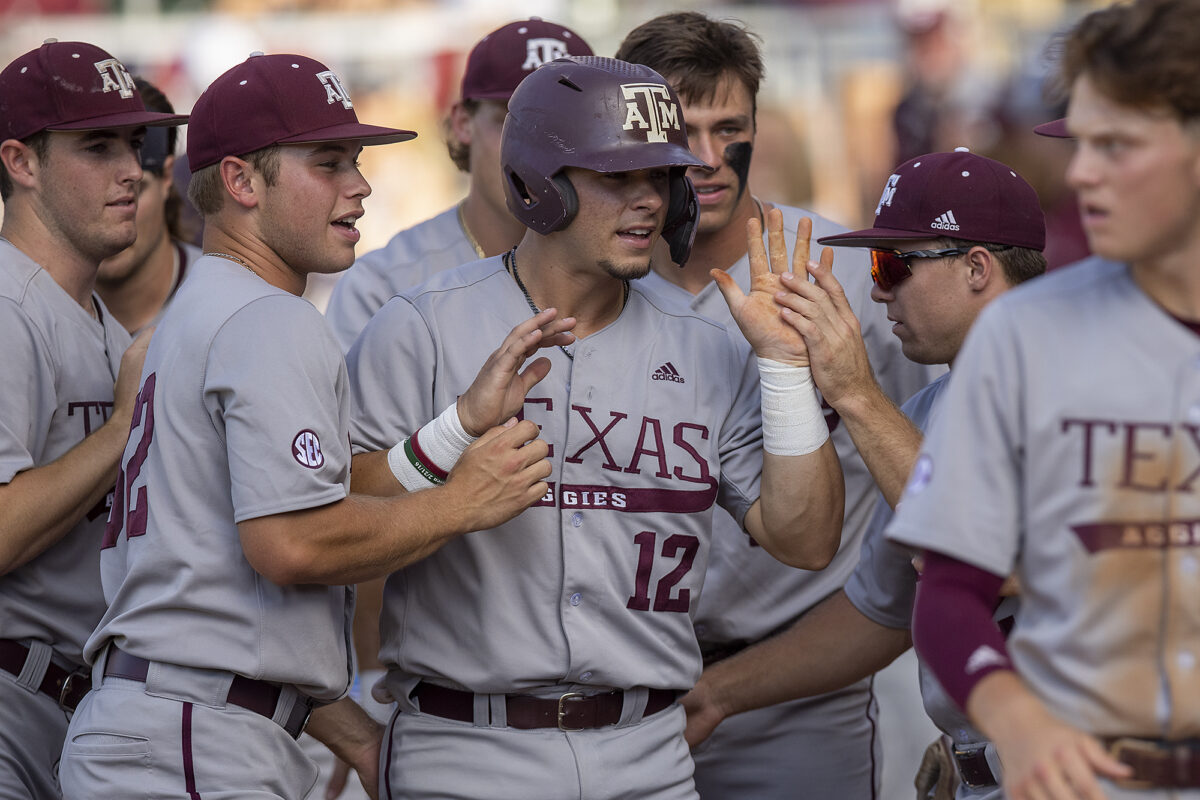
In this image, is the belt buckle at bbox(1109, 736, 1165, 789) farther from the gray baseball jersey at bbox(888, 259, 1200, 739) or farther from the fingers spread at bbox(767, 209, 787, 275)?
the fingers spread at bbox(767, 209, 787, 275)

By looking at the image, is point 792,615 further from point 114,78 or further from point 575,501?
point 114,78

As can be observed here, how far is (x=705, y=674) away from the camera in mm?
3816

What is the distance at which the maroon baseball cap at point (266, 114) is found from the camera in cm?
312

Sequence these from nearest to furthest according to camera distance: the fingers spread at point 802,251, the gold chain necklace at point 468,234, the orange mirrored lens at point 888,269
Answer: the fingers spread at point 802,251 → the orange mirrored lens at point 888,269 → the gold chain necklace at point 468,234

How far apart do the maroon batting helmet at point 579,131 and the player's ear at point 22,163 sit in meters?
1.31

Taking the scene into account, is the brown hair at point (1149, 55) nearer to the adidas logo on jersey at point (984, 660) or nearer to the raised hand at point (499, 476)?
the adidas logo on jersey at point (984, 660)

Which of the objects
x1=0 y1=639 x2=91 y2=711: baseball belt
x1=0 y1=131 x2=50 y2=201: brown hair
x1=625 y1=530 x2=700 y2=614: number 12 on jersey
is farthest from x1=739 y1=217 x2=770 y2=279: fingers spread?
x1=0 y1=639 x2=91 y2=711: baseball belt

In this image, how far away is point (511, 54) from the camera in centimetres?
473

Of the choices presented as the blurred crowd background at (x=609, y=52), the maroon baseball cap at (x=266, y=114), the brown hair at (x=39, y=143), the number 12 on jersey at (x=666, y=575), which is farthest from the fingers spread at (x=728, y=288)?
the blurred crowd background at (x=609, y=52)

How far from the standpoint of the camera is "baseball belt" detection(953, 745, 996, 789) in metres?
3.13

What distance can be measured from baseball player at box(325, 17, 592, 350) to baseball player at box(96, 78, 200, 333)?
78 cm

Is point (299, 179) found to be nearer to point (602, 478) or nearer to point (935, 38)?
point (602, 478)

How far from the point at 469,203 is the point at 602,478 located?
2002 mm

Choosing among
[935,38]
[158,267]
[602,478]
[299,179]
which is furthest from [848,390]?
[935,38]
